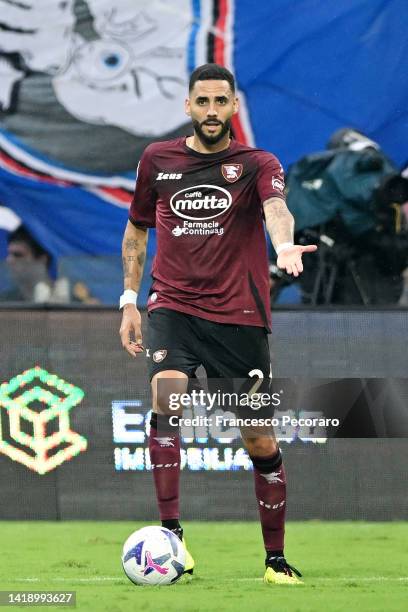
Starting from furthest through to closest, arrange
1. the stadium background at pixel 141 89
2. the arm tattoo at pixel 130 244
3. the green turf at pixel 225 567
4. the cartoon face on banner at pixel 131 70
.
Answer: the cartoon face on banner at pixel 131 70 → the stadium background at pixel 141 89 → the arm tattoo at pixel 130 244 → the green turf at pixel 225 567

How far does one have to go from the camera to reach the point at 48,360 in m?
9.37

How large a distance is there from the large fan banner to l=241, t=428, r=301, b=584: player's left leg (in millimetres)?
5423

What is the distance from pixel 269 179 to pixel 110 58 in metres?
5.85

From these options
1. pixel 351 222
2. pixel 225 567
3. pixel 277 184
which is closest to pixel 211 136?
pixel 277 184

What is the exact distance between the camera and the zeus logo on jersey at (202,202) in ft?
21.9

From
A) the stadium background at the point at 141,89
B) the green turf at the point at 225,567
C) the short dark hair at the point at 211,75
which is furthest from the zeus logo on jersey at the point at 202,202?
the stadium background at the point at 141,89

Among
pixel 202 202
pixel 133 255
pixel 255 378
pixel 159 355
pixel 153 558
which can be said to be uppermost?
pixel 202 202

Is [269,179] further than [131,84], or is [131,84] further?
[131,84]

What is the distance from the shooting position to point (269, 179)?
21.7 ft

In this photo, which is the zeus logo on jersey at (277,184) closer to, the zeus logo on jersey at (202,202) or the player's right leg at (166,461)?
the zeus logo on jersey at (202,202)

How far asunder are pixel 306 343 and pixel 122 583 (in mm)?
3018

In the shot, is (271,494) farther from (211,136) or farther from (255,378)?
(211,136)

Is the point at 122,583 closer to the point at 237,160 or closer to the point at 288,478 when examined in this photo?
the point at 237,160

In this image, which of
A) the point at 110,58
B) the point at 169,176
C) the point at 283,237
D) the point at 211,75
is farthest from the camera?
the point at 110,58
